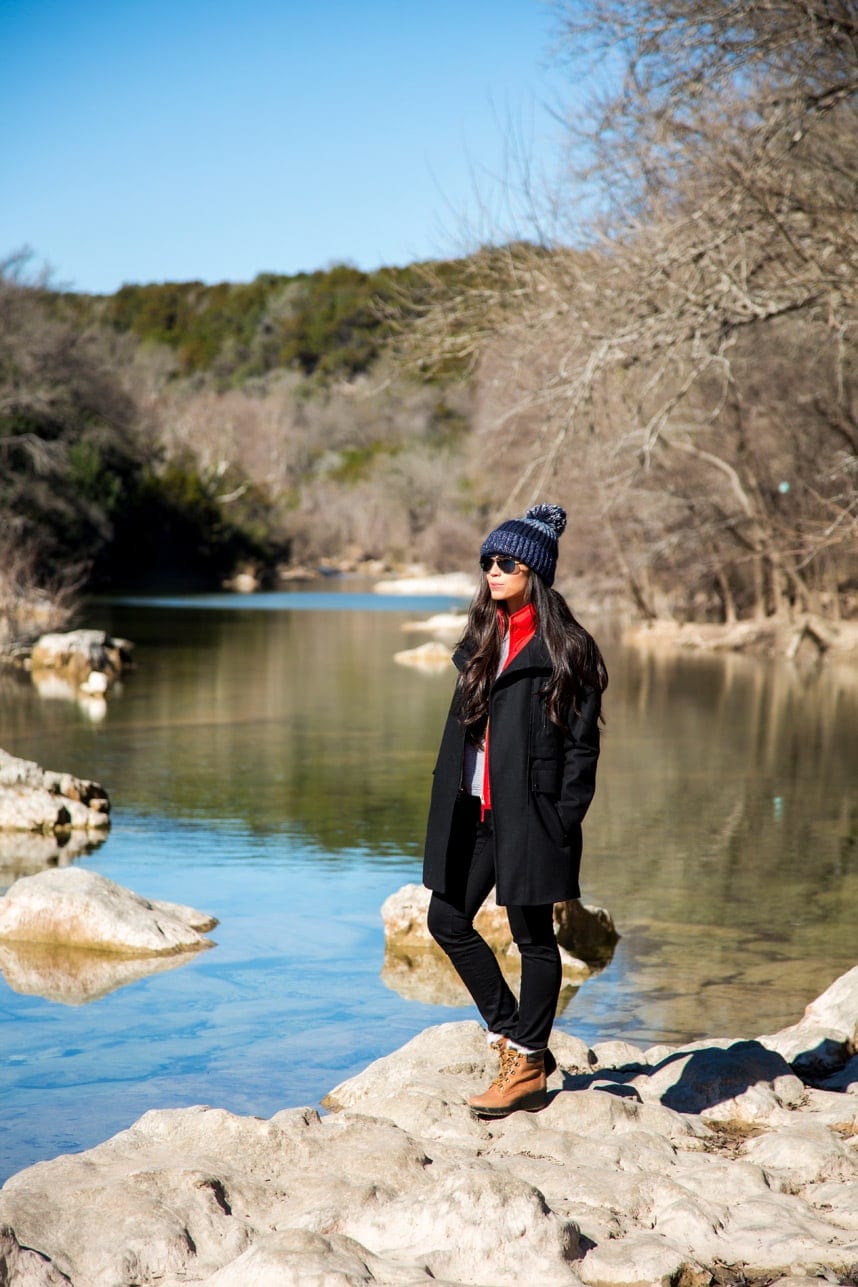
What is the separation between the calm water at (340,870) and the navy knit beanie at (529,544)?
2401mm

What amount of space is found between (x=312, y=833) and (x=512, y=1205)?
7305mm

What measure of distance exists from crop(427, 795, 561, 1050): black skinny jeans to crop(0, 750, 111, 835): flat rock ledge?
6658mm

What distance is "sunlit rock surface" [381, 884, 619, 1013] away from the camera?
7305 mm

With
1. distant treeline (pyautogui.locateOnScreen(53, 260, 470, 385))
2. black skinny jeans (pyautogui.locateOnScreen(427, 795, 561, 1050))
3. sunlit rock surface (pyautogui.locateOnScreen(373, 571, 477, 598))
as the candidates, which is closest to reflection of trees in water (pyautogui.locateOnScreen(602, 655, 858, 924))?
black skinny jeans (pyautogui.locateOnScreen(427, 795, 561, 1050))

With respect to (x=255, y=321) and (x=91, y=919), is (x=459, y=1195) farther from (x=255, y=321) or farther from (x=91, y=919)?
(x=255, y=321)

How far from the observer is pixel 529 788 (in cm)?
423

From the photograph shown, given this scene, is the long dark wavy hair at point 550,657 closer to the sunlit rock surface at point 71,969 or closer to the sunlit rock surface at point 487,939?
the sunlit rock surface at point 487,939

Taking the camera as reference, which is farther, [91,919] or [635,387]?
[635,387]

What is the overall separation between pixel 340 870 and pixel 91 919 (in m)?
2.37

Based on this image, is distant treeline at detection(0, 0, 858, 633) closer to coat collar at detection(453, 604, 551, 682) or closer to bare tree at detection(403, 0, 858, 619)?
bare tree at detection(403, 0, 858, 619)

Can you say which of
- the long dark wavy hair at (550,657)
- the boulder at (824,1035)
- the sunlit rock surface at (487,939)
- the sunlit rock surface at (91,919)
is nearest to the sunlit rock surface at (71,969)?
the sunlit rock surface at (91,919)

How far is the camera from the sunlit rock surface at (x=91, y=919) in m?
7.49

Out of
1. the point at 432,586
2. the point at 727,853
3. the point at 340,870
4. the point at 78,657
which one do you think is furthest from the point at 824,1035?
the point at 432,586

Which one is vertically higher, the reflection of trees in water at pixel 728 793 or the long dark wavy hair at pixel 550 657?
the long dark wavy hair at pixel 550 657
